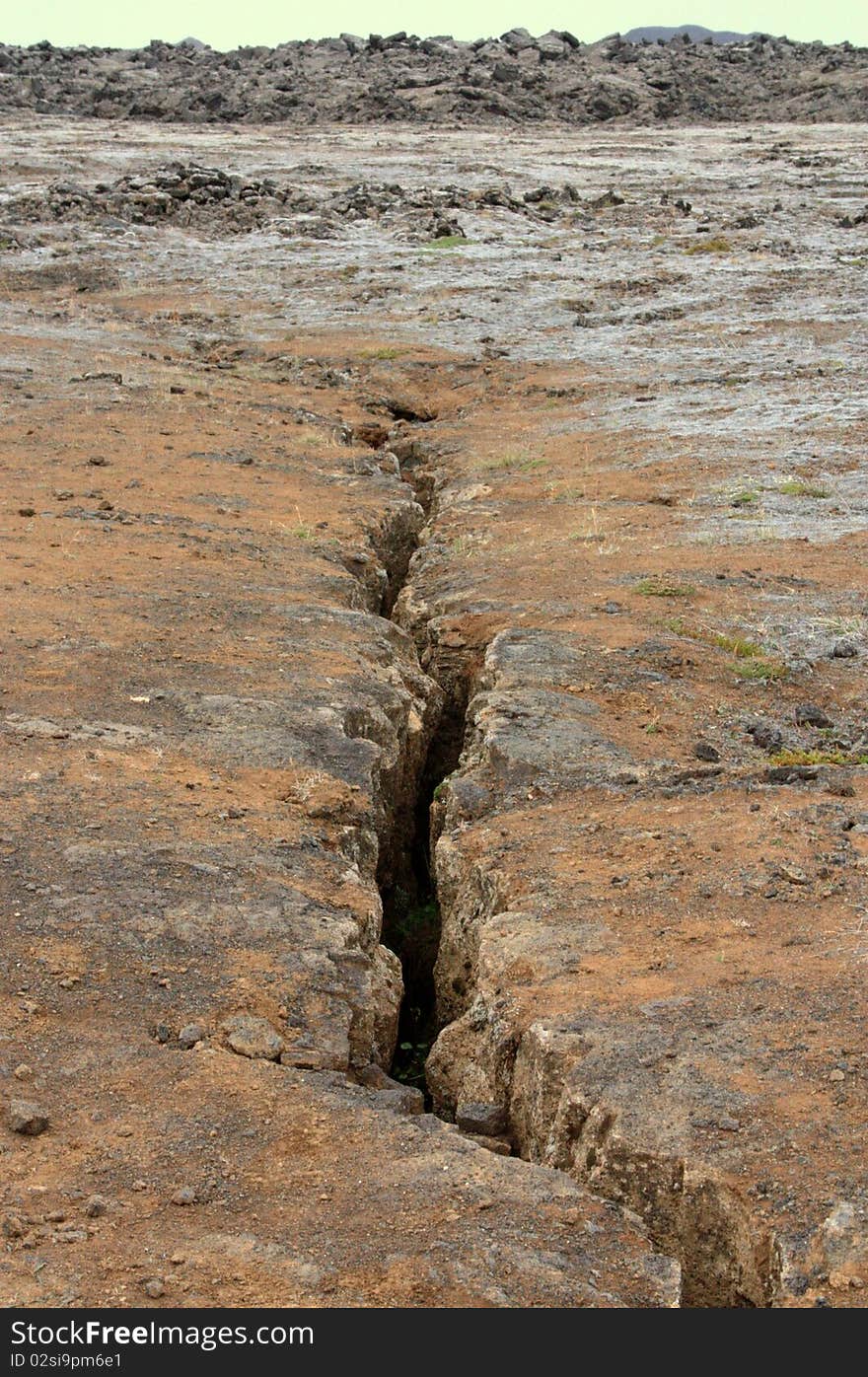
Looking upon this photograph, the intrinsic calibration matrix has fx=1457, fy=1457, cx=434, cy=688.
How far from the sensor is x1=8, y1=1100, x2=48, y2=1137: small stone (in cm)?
366

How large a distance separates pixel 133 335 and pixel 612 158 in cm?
1566

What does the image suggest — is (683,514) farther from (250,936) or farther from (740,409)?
(250,936)

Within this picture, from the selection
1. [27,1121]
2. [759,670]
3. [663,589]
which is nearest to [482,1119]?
[27,1121]

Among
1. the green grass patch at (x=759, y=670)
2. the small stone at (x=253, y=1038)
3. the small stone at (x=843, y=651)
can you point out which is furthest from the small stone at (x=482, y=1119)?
the small stone at (x=843, y=651)

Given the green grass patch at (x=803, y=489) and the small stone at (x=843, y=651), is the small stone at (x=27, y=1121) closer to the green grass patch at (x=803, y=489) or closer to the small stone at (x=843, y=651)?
the small stone at (x=843, y=651)

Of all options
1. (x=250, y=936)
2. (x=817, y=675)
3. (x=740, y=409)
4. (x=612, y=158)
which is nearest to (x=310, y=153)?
(x=612, y=158)

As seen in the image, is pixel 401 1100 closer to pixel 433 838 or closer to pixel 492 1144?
pixel 492 1144

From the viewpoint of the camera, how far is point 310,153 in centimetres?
2905

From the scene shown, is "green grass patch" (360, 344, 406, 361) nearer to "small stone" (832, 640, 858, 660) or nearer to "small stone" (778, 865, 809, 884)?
"small stone" (832, 640, 858, 660)

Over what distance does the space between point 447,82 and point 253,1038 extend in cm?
3705

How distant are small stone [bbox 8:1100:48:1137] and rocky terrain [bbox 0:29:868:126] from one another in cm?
3400

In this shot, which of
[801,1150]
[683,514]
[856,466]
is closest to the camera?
[801,1150]

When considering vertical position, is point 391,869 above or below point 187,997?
below

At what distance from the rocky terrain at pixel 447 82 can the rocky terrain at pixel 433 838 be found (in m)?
23.4
